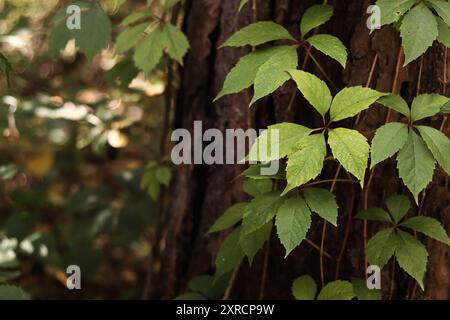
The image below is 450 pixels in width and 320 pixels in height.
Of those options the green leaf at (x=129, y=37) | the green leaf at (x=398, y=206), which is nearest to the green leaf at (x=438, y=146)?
the green leaf at (x=398, y=206)

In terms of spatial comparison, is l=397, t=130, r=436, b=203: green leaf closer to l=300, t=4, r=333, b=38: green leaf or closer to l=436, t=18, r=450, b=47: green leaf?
l=436, t=18, r=450, b=47: green leaf

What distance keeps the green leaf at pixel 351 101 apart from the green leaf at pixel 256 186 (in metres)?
0.30

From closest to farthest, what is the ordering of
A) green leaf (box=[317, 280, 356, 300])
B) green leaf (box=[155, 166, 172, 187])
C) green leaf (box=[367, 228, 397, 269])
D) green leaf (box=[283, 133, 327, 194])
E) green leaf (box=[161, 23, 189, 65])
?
green leaf (box=[283, 133, 327, 194]) < green leaf (box=[367, 228, 397, 269]) < green leaf (box=[317, 280, 356, 300]) < green leaf (box=[161, 23, 189, 65]) < green leaf (box=[155, 166, 172, 187])

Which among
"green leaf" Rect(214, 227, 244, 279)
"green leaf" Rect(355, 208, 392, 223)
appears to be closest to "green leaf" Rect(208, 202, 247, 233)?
"green leaf" Rect(214, 227, 244, 279)

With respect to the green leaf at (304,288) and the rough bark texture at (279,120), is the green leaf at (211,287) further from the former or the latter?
the green leaf at (304,288)

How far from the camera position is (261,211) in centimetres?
113

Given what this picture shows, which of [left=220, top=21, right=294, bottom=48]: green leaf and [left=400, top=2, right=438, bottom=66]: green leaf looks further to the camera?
[left=220, top=21, right=294, bottom=48]: green leaf

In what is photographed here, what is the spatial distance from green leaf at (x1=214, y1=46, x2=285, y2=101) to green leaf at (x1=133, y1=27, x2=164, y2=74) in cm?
32

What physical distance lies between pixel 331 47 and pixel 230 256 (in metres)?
0.53

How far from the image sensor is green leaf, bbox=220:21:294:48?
117 cm

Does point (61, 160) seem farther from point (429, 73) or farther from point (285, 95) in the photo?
point (429, 73)

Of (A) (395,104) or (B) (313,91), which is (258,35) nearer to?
(B) (313,91)

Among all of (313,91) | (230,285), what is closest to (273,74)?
(313,91)
